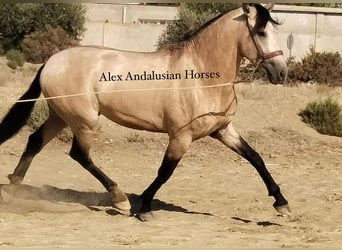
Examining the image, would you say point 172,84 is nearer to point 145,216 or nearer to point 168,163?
point 168,163

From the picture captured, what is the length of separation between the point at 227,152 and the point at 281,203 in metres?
4.10

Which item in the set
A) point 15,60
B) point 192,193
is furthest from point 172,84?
point 15,60

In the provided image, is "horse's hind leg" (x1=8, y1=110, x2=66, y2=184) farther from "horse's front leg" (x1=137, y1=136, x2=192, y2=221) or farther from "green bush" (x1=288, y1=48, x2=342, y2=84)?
"green bush" (x1=288, y1=48, x2=342, y2=84)

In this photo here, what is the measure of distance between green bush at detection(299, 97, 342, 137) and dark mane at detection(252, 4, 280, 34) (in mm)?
6646

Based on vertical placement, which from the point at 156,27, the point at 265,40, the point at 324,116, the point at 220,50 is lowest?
the point at 156,27

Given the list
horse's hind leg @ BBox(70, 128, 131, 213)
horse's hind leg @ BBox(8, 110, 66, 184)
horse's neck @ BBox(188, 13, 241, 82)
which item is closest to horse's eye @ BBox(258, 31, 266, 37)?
horse's neck @ BBox(188, 13, 241, 82)

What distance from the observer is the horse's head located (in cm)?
666

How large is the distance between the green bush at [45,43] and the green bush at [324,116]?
953 cm

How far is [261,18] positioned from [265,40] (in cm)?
19

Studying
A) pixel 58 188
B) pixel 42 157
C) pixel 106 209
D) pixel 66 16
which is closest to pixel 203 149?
pixel 42 157

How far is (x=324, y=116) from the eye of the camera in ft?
43.7

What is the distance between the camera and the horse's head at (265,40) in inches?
262

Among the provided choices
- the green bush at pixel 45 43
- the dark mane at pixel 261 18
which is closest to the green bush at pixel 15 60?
the green bush at pixel 45 43

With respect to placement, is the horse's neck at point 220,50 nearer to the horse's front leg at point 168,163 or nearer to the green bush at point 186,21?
the horse's front leg at point 168,163
